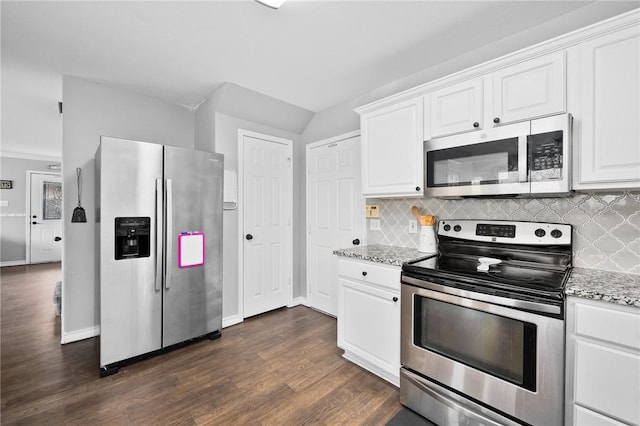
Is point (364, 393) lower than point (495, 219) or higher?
lower

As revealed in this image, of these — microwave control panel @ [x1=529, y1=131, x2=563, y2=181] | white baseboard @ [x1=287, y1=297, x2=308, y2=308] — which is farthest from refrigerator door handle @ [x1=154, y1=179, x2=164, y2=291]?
microwave control panel @ [x1=529, y1=131, x2=563, y2=181]

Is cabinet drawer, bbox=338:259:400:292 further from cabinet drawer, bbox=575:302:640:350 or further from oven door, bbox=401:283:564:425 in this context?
cabinet drawer, bbox=575:302:640:350

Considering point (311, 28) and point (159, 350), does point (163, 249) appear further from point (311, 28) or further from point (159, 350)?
point (311, 28)

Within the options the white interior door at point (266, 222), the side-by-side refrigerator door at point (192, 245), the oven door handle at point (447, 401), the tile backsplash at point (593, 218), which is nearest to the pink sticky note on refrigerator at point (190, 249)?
the side-by-side refrigerator door at point (192, 245)

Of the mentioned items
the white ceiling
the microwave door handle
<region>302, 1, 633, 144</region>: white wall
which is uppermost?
the white ceiling

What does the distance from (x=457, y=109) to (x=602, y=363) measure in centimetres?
158

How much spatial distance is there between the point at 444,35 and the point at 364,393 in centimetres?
265

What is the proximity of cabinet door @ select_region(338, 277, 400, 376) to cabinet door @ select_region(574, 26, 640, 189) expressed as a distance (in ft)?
4.40

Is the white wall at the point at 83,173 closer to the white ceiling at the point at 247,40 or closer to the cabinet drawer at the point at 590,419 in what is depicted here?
the white ceiling at the point at 247,40

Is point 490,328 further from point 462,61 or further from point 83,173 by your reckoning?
point 83,173

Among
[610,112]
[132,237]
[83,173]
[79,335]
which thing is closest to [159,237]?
[132,237]

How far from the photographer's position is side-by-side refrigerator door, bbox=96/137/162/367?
2168mm

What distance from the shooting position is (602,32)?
1.41m

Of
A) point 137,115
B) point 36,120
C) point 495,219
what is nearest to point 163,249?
point 137,115
